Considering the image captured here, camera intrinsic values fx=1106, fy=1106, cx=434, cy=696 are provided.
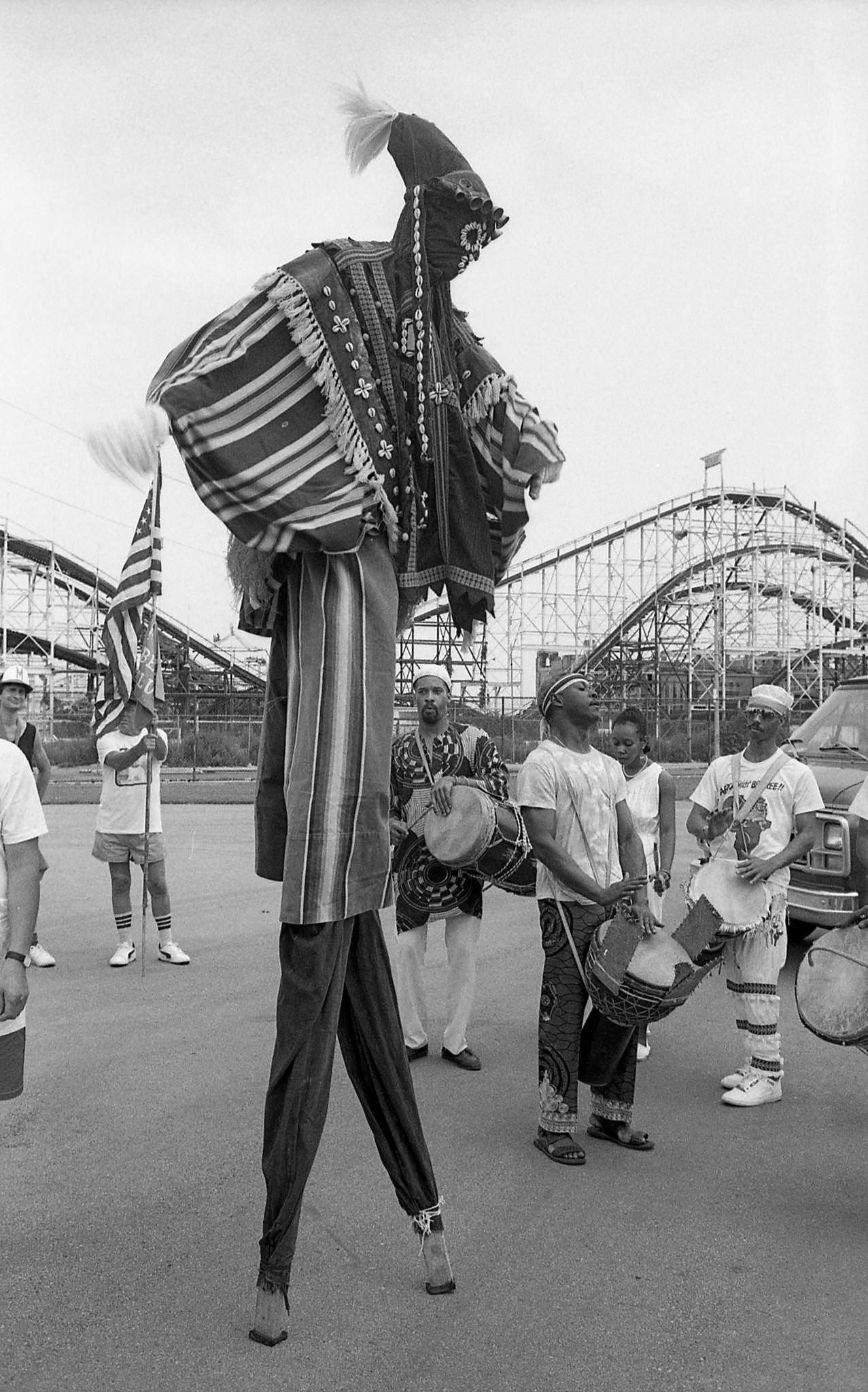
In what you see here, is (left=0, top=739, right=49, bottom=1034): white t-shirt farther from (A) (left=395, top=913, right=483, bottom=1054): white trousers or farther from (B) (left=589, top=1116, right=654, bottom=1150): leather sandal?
(A) (left=395, top=913, right=483, bottom=1054): white trousers

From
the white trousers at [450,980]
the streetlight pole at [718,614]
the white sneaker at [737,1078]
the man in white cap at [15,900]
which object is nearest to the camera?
the man in white cap at [15,900]

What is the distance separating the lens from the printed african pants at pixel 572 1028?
166 inches

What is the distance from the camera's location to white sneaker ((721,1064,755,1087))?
483 centimetres

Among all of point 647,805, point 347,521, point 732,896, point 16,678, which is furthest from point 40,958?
point 347,521

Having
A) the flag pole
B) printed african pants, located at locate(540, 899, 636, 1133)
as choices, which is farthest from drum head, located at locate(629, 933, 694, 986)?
the flag pole

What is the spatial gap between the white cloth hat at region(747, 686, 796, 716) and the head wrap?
125 cm

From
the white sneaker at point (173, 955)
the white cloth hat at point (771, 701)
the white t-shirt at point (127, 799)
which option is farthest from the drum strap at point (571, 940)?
the white t-shirt at point (127, 799)

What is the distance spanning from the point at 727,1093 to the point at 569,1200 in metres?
1.35

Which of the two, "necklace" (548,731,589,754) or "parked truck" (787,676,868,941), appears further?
"parked truck" (787,676,868,941)

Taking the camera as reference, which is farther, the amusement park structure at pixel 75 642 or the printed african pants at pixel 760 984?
the amusement park structure at pixel 75 642

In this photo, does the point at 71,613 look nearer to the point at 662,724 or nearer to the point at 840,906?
the point at 662,724

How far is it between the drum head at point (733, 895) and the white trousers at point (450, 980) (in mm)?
1117

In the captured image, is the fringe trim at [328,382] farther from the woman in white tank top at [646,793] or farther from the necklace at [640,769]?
the necklace at [640,769]

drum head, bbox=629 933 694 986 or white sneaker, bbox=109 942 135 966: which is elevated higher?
drum head, bbox=629 933 694 986
